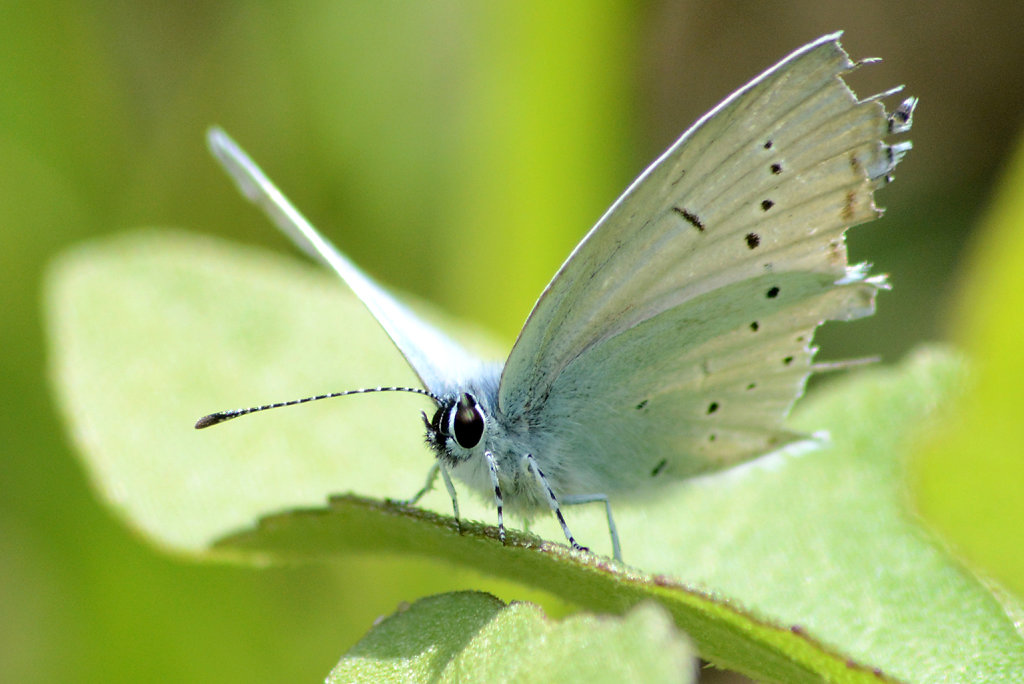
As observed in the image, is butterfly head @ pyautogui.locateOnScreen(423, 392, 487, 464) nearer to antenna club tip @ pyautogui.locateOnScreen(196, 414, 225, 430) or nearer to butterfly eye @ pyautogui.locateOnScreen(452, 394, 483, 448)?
butterfly eye @ pyautogui.locateOnScreen(452, 394, 483, 448)

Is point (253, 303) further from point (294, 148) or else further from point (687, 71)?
point (687, 71)

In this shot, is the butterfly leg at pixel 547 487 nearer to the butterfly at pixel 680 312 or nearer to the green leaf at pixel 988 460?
the butterfly at pixel 680 312

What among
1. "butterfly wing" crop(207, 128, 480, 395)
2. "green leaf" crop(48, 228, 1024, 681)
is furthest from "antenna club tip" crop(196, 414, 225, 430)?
"butterfly wing" crop(207, 128, 480, 395)

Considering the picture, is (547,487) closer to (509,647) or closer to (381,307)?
(381,307)

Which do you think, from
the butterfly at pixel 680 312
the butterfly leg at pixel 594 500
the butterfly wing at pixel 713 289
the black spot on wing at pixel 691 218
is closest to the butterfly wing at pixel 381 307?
the butterfly at pixel 680 312

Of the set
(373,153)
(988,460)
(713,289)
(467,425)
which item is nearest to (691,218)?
(713,289)

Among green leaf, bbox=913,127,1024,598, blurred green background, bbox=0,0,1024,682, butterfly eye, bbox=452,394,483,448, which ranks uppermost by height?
blurred green background, bbox=0,0,1024,682

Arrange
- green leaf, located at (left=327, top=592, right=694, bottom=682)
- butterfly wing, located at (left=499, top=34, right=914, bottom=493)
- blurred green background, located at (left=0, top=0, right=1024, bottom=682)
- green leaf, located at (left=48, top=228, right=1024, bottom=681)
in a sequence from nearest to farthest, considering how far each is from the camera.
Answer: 1. green leaf, located at (left=327, top=592, right=694, bottom=682)
2. green leaf, located at (left=48, top=228, right=1024, bottom=681)
3. butterfly wing, located at (left=499, top=34, right=914, bottom=493)
4. blurred green background, located at (left=0, top=0, right=1024, bottom=682)
